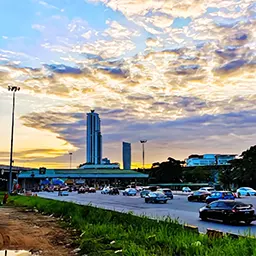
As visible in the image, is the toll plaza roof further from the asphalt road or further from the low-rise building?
the asphalt road

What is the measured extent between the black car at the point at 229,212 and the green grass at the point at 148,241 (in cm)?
727

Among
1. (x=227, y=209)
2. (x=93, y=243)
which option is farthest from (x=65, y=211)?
(x=93, y=243)

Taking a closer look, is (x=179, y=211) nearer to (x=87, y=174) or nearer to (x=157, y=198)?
(x=157, y=198)

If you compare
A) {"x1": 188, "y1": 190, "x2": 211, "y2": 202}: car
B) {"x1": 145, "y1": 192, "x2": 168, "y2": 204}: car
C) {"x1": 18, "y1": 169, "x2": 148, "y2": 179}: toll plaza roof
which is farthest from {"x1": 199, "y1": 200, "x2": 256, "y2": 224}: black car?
{"x1": 18, "y1": 169, "x2": 148, "y2": 179}: toll plaza roof

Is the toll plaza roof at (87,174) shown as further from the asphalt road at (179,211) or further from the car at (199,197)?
the asphalt road at (179,211)

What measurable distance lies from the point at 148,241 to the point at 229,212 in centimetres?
1266

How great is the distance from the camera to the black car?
2466 centimetres

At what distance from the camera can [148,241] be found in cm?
1367

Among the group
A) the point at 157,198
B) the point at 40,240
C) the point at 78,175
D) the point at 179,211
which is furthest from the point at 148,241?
the point at 78,175

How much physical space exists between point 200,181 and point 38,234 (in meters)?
115

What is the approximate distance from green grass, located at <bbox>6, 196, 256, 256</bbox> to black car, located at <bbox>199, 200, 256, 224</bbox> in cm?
727

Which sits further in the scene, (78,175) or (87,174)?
(78,175)

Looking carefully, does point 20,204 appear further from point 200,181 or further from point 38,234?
point 200,181

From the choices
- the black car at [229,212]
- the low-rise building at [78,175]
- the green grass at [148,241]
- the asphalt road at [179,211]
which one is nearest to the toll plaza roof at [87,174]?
the low-rise building at [78,175]
